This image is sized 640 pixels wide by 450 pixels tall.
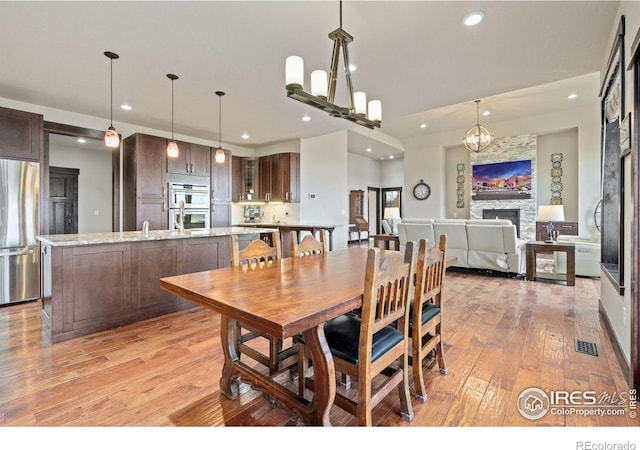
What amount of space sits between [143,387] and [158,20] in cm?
270

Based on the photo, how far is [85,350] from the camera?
2.50 metres

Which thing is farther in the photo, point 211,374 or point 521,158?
point 521,158

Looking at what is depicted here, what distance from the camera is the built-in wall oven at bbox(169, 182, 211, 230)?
5469 millimetres

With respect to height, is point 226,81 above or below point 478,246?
above

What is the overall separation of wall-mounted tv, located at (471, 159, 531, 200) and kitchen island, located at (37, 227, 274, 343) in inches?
314

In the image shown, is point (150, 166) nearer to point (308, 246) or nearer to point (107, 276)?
point (107, 276)

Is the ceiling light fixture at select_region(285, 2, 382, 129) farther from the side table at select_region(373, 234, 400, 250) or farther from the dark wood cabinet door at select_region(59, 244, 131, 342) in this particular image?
the side table at select_region(373, 234, 400, 250)

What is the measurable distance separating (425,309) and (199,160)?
5.11 metres

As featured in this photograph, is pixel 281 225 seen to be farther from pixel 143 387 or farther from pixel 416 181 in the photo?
pixel 416 181

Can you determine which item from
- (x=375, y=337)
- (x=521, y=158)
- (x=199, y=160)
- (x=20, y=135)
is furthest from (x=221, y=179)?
(x=521, y=158)

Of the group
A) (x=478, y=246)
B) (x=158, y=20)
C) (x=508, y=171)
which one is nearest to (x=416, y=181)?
(x=508, y=171)

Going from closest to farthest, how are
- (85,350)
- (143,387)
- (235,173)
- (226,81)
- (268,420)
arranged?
(268,420) → (143,387) → (85,350) → (226,81) → (235,173)

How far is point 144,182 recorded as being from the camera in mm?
5082

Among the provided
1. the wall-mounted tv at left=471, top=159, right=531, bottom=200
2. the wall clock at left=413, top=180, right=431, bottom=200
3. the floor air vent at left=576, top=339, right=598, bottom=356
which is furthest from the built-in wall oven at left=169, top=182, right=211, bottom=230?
the wall-mounted tv at left=471, top=159, right=531, bottom=200
